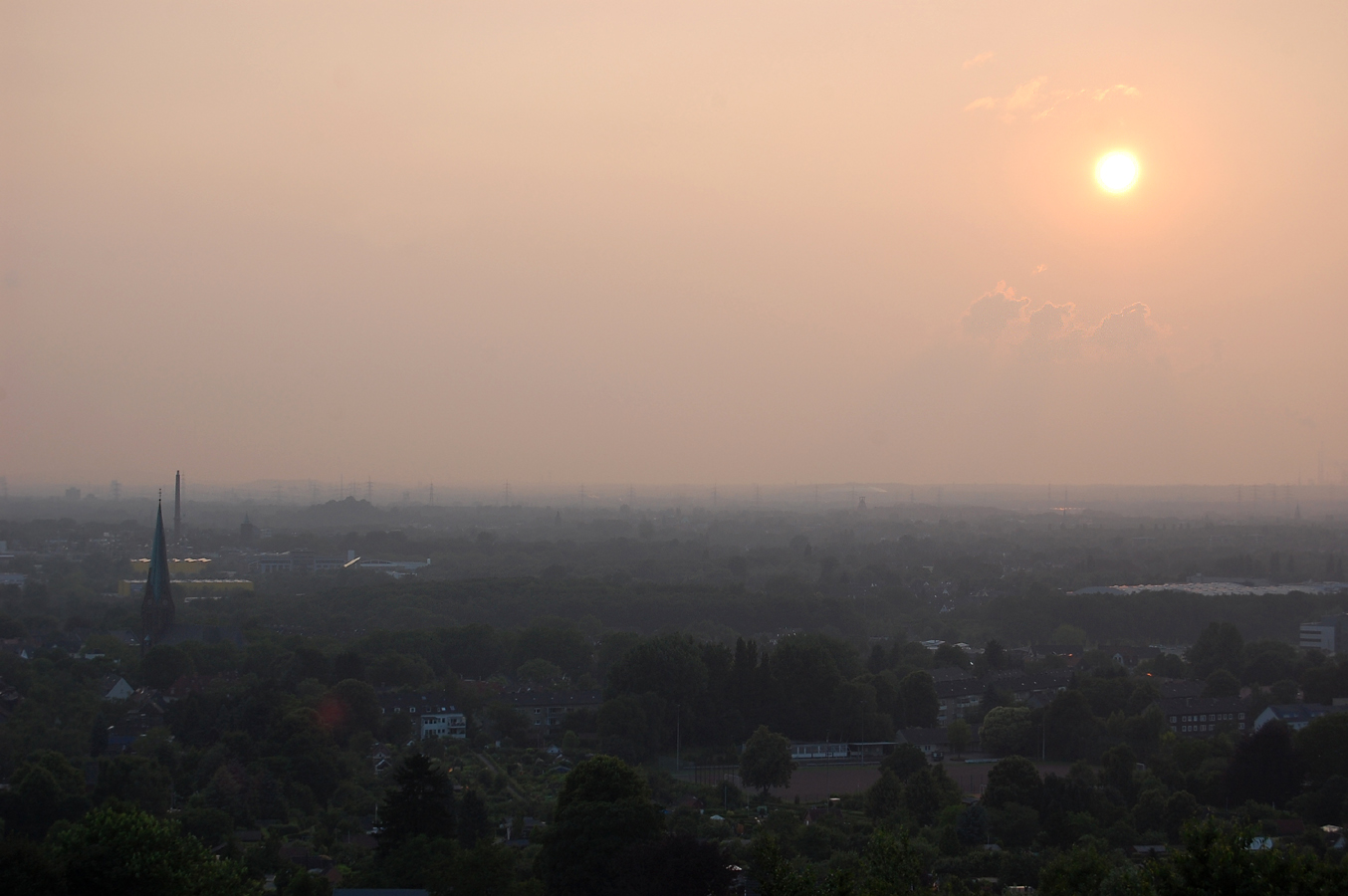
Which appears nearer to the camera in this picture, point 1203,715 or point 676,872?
point 676,872

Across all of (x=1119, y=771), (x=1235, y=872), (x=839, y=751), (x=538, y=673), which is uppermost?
(x=1235, y=872)

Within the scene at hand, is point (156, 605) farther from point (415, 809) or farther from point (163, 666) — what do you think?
point (415, 809)

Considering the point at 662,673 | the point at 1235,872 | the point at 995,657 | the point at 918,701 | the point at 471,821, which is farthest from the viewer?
the point at 995,657

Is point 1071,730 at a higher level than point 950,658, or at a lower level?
higher

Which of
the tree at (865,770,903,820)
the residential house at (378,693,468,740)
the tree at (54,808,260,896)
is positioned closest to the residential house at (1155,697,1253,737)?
the tree at (865,770,903,820)

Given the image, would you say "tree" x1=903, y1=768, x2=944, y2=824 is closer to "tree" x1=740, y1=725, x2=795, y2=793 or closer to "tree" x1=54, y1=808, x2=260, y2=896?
"tree" x1=740, y1=725, x2=795, y2=793

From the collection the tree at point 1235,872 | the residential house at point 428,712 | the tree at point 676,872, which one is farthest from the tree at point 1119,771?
the residential house at point 428,712

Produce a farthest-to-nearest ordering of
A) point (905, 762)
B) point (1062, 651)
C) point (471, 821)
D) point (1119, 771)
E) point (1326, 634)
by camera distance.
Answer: point (1326, 634) → point (1062, 651) → point (905, 762) → point (1119, 771) → point (471, 821)

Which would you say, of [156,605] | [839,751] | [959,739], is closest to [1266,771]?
[959,739]
